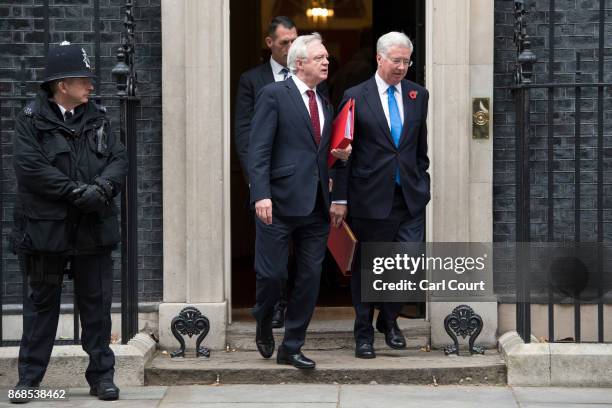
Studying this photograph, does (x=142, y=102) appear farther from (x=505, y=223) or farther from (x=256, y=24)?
(x=256, y=24)

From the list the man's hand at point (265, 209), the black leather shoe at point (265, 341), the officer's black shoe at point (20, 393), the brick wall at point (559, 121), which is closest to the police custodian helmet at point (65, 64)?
the man's hand at point (265, 209)

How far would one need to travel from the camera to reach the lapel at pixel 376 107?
840cm

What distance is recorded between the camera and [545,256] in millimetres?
8812

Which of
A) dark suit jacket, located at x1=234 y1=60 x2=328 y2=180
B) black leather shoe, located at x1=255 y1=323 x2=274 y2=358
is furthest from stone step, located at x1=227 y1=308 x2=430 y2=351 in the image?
dark suit jacket, located at x1=234 y1=60 x2=328 y2=180

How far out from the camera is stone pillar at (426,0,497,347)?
877 cm

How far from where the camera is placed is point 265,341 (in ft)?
27.3

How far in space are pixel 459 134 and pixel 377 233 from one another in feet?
2.89

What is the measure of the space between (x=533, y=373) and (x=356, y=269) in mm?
1263

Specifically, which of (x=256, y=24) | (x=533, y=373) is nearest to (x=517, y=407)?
(x=533, y=373)

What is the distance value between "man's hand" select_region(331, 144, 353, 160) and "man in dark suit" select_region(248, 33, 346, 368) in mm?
59

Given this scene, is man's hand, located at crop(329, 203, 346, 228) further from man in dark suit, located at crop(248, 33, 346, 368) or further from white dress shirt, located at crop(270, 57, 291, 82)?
white dress shirt, located at crop(270, 57, 291, 82)

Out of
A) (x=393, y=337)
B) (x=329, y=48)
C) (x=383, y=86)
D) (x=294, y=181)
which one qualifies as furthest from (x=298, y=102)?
(x=329, y=48)

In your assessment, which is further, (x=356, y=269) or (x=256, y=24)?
(x=256, y=24)

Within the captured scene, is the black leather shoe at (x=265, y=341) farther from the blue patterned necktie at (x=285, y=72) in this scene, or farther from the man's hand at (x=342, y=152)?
the blue patterned necktie at (x=285, y=72)
